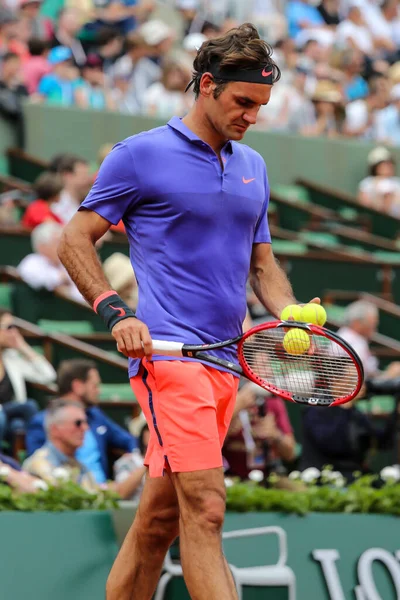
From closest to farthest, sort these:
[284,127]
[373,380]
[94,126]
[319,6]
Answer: [373,380]
[94,126]
[284,127]
[319,6]

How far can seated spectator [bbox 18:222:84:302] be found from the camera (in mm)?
9406

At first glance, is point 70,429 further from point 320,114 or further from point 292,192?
point 320,114

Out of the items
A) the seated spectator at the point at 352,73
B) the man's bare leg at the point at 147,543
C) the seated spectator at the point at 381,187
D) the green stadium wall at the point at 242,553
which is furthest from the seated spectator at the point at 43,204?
the seated spectator at the point at 352,73

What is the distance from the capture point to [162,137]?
4.55 m

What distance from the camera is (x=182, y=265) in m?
4.46

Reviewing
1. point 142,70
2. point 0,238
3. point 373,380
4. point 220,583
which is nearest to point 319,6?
point 142,70

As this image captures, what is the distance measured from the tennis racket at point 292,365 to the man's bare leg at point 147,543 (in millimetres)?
454

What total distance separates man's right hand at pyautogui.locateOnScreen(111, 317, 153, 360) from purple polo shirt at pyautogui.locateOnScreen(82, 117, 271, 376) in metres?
0.20

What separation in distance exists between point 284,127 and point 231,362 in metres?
11.6

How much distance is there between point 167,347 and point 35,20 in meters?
10.2

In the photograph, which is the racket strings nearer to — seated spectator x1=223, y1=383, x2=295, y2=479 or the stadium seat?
the stadium seat

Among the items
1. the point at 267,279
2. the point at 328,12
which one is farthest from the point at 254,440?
the point at 328,12

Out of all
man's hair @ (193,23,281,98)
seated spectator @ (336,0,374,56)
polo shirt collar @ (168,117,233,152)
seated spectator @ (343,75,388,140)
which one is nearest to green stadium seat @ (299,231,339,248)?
seated spectator @ (343,75,388,140)

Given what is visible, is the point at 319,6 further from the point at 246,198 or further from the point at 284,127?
the point at 246,198
